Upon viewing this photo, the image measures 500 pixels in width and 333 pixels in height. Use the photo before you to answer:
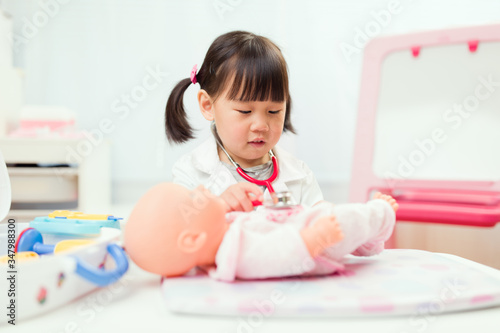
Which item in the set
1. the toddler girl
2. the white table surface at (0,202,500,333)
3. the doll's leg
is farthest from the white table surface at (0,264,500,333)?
the toddler girl

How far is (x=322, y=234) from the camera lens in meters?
0.49

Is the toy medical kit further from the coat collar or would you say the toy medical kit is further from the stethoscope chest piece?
the coat collar

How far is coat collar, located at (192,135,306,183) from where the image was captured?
94 cm

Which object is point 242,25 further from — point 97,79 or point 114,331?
point 114,331

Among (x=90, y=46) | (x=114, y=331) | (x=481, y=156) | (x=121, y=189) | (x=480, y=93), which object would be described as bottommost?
(x=121, y=189)

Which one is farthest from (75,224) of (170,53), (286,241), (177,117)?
(170,53)

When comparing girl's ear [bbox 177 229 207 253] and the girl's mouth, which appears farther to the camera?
the girl's mouth

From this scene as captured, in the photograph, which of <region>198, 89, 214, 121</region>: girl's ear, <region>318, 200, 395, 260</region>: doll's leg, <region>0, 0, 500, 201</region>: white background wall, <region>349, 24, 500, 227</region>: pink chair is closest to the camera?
<region>318, 200, 395, 260</region>: doll's leg

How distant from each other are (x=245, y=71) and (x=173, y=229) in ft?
1.55

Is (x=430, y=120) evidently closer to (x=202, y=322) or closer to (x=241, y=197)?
(x=241, y=197)

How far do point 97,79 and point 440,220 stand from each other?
1.64m

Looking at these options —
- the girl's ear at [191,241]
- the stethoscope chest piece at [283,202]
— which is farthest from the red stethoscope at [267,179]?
the girl's ear at [191,241]

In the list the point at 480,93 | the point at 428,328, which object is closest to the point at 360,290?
the point at 428,328

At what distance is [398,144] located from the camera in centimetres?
154
